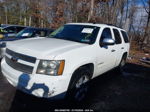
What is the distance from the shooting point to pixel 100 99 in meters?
4.14

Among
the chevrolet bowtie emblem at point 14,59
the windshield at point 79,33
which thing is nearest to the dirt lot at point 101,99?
the chevrolet bowtie emblem at point 14,59

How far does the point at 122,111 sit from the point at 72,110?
1193 millimetres

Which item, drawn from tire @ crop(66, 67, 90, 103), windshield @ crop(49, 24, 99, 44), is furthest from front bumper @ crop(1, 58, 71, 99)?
windshield @ crop(49, 24, 99, 44)

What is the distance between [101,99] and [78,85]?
101cm

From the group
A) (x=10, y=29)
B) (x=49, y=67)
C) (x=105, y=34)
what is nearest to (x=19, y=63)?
(x=49, y=67)

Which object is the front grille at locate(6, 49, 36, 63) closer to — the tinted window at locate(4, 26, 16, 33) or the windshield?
the windshield

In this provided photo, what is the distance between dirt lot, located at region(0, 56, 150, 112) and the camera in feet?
11.7

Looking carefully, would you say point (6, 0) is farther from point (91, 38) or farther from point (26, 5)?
point (91, 38)

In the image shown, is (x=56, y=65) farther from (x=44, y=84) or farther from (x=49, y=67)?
(x=44, y=84)

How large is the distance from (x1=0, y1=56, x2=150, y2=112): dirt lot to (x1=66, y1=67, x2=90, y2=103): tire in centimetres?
22

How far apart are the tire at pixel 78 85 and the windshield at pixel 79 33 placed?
2.85 ft

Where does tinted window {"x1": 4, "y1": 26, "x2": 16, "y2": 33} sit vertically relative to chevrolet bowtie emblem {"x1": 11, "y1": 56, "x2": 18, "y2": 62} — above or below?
above

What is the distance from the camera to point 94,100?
404cm

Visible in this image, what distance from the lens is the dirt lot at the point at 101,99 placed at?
3.56 metres
